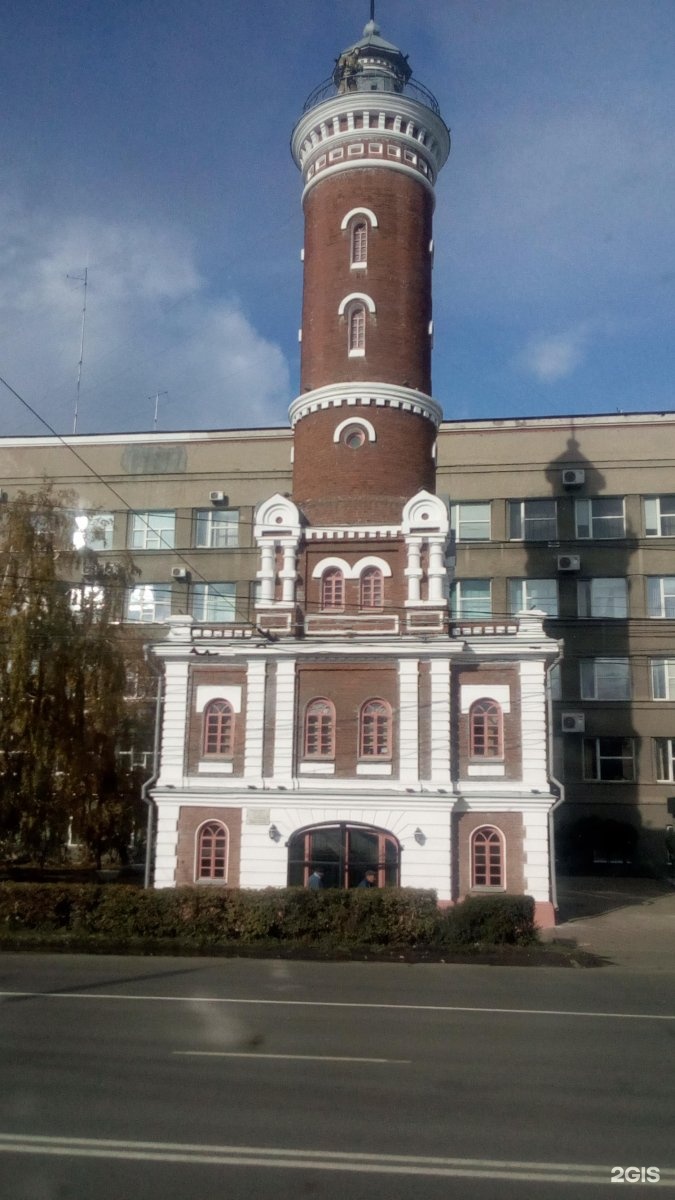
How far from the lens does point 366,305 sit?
31.8 meters

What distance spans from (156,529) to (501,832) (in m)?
29.3

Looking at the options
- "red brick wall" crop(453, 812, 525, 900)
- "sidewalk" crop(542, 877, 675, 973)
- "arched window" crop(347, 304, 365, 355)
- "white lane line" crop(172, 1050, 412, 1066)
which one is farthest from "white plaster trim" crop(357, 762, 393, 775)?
"white lane line" crop(172, 1050, 412, 1066)

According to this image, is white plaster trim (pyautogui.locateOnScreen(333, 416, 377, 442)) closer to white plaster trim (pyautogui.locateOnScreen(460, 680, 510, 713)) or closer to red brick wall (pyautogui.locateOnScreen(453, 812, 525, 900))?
white plaster trim (pyautogui.locateOnScreen(460, 680, 510, 713))

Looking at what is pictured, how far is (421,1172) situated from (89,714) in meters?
26.0

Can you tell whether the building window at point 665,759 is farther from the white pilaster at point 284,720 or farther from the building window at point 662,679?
the white pilaster at point 284,720

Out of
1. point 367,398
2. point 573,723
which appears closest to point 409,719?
point 367,398

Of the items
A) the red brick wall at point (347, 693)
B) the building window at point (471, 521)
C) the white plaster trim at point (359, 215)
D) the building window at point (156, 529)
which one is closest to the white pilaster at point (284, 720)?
the red brick wall at point (347, 693)

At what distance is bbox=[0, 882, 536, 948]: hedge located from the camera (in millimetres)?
21328

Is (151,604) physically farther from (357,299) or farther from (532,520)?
(357,299)

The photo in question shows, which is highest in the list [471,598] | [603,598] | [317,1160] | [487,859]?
[471,598]

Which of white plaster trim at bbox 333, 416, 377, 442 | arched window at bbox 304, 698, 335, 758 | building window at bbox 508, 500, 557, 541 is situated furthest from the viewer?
building window at bbox 508, 500, 557, 541

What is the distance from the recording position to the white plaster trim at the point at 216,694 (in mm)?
29016

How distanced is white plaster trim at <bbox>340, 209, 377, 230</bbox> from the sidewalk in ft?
69.7

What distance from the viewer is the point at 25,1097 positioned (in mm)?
9383
